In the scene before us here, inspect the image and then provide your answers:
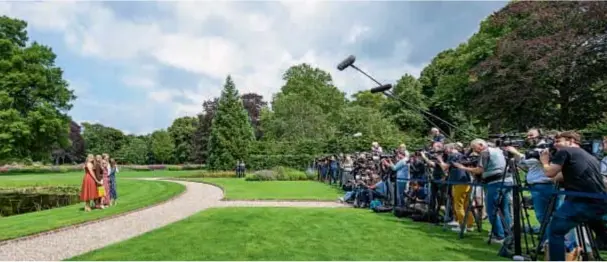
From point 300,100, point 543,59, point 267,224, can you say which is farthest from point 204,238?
point 300,100

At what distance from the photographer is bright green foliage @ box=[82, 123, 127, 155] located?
76.4 m

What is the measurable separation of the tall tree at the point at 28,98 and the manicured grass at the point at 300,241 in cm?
3665

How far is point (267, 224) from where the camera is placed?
8766 mm

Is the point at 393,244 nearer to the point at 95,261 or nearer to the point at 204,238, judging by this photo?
the point at 204,238

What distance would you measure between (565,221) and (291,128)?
136 ft

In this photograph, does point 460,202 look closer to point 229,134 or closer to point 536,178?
point 536,178

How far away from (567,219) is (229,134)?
36.0 metres

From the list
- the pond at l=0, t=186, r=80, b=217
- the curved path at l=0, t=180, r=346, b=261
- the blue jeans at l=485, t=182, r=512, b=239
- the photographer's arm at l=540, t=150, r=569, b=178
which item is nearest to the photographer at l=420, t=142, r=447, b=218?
the blue jeans at l=485, t=182, r=512, b=239

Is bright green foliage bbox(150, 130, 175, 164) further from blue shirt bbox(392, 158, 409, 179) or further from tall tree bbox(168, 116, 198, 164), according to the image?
blue shirt bbox(392, 158, 409, 179)

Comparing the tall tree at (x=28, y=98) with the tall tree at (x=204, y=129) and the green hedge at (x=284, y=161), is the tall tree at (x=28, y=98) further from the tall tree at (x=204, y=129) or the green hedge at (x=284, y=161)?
the green hedge at (x=284, y=161)

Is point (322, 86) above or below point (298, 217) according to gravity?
above

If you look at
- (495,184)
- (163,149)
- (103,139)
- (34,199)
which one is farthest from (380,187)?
(103,139)

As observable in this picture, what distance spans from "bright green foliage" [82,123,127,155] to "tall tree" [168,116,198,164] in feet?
37.9

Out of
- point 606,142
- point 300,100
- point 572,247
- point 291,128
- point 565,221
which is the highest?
point 300,100
